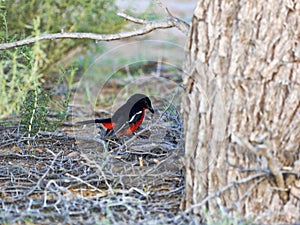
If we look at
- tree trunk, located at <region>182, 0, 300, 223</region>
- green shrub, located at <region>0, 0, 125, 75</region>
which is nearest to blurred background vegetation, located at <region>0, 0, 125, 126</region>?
green shrub, located at <region>0, 0, 125, 75</region>

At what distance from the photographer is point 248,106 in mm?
2445

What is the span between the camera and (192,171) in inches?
102

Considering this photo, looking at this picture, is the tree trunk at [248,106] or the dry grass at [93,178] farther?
the dry grass at [93,178]

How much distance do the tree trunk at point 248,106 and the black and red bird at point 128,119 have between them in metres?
1.18

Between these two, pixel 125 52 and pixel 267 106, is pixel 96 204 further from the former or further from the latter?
pixel 125 52

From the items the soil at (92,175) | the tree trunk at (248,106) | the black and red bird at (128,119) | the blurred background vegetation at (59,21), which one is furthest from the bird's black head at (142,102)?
the tree trunk at (248,106)

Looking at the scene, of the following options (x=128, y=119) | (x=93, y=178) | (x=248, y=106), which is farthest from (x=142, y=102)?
(x=248, y=106)

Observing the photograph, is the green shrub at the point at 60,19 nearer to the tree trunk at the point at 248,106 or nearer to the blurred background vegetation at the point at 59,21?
the blurred background vegetation at the point at 59,21

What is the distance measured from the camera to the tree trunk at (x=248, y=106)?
2428 millimetres

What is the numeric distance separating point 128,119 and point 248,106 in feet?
4.60

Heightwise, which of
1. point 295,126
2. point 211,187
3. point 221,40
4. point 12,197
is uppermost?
point 221,40

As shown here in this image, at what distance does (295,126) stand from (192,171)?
429 millimetres

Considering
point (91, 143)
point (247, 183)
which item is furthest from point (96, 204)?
point (91, 143)

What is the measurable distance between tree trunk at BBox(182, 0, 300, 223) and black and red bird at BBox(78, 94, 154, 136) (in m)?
1.18
